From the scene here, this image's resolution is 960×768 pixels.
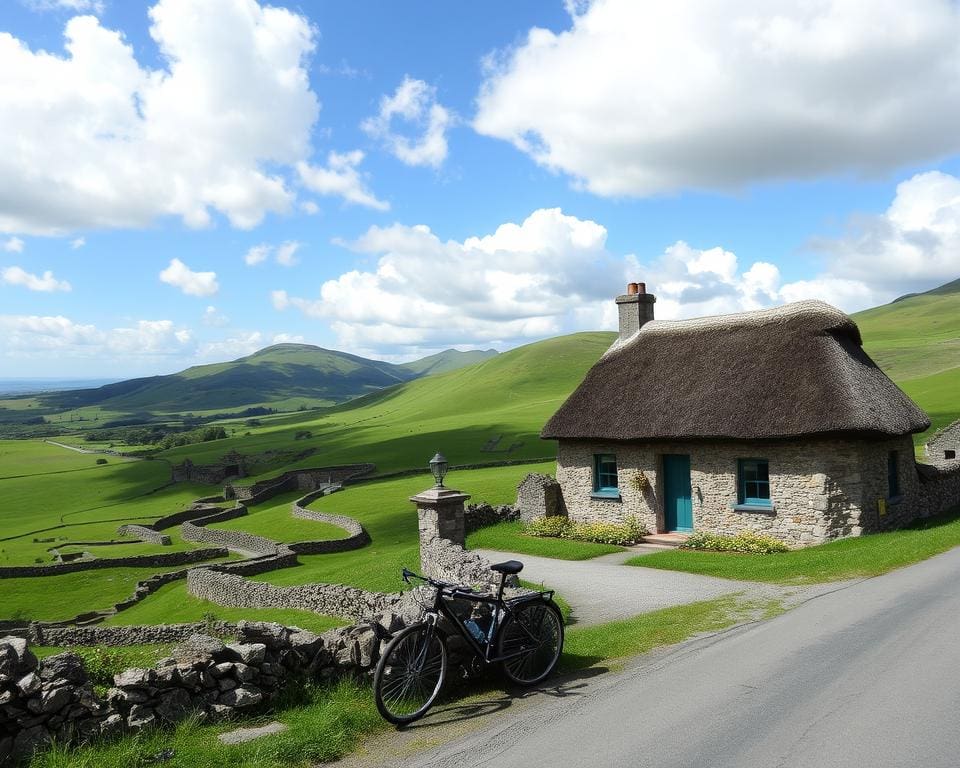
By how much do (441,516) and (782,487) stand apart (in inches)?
391

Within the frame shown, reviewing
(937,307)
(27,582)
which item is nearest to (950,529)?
(27,582)

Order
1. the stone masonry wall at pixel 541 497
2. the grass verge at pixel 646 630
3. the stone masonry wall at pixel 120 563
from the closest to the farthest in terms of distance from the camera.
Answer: the grass verge at pixel 646 630 < the stone masonry wall at pixel 541 497 < the stone masonry wall at pixel 120 563

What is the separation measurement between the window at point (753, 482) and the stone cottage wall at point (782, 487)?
0.23 metres

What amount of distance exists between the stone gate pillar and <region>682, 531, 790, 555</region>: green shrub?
708 centimetres

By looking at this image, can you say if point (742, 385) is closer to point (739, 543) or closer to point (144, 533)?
point (739, 543)

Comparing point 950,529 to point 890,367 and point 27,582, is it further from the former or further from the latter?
point 890,367

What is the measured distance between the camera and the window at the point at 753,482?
2197cm

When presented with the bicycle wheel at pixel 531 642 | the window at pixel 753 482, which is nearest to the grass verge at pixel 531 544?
the window at pixel 753 482

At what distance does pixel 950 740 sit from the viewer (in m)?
6.85

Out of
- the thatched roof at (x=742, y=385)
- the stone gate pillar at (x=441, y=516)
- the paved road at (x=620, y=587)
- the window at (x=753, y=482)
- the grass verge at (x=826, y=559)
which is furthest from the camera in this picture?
the window at (x=753, y=482)

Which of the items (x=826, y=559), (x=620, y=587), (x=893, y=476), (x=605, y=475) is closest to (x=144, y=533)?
(x=605, y=475)

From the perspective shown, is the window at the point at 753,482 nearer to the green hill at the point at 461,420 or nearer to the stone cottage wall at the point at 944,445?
the stone cottage wall at the point at 944,445

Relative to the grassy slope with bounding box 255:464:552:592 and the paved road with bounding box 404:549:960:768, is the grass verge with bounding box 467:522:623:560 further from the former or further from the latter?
the paved road with bounding box 404:549:960:768

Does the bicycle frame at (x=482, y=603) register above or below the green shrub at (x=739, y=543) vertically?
above
